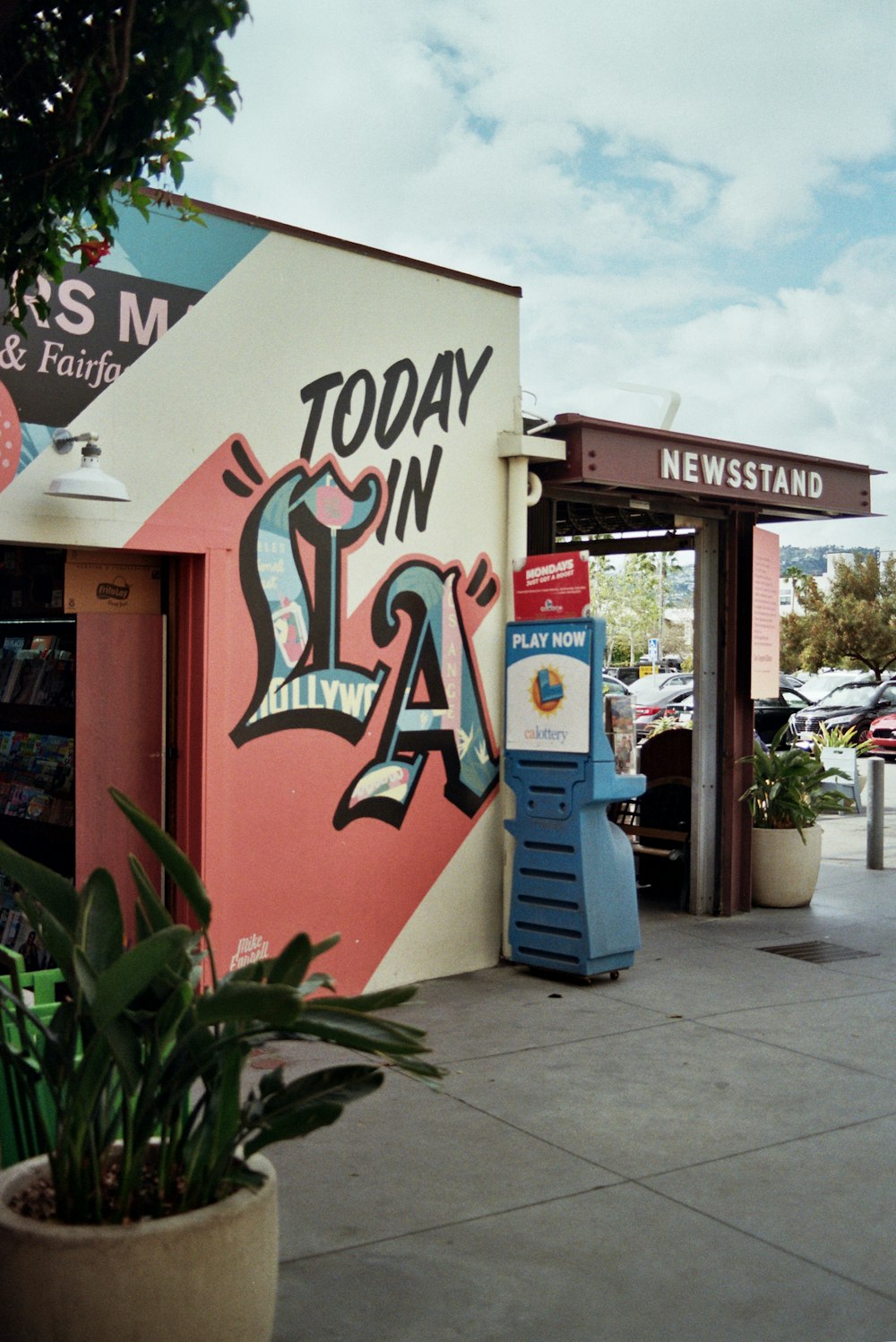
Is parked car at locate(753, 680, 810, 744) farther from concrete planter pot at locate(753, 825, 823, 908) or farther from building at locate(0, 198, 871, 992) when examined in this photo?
building at locate(0, 198, 871, 992)

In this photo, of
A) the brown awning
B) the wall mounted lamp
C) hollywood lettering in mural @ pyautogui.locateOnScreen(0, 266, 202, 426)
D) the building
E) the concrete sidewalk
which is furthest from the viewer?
the brown awning

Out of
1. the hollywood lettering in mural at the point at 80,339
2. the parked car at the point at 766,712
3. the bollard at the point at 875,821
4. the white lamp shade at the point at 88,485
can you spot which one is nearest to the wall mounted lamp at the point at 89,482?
the white lamp shade at the point at 88,485

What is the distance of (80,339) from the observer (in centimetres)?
605

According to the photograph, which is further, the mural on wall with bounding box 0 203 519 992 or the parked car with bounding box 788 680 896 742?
the parked car with bounding box 788 680 896 742

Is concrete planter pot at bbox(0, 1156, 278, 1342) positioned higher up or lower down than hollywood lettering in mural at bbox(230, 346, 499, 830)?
lower down

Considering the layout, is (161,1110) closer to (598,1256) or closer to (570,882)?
(598,1256)

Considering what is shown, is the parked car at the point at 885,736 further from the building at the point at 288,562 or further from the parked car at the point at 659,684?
the building at the point at 288,562

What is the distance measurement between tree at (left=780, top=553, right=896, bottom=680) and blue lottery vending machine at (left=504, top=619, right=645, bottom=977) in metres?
32.2

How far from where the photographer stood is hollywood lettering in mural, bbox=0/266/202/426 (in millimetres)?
5859

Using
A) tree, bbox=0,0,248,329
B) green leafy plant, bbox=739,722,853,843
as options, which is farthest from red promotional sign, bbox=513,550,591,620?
tree, bbox=0,0,248,329

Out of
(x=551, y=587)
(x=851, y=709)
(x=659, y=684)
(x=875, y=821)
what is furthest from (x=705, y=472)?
(x=659, y=684)

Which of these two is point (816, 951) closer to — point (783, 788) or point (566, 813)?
point (783, 788)

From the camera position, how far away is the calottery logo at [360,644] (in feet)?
22.2

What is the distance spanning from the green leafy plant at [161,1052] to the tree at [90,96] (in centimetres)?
193
